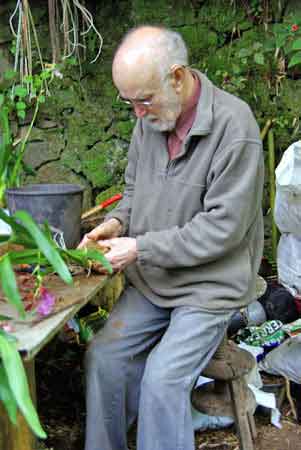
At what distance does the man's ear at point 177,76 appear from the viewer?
2226 millimetres

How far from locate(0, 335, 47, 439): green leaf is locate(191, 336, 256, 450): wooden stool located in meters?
1.13

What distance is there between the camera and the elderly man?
213 cm

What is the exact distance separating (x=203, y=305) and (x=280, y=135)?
76.4 inches

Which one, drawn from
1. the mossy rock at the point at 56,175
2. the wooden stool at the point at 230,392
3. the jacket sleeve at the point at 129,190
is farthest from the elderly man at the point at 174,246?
the mossy rock at the point at 56,175

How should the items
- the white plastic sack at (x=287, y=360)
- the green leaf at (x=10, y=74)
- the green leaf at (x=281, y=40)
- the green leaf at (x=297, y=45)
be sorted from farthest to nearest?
the green leaf at (x=10, y=74) → the green leaf at (x=281, y=40) → the green leaf at (x=297, y=45) → the white plastic sack at (x=287, y=360)

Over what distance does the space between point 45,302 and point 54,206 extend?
0.69 metres

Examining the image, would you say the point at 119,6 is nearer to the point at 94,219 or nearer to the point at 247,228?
the point at 94,219

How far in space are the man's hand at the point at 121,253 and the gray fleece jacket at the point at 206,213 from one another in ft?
0.09

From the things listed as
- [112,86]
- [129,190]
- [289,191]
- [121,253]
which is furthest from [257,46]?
[121,253]

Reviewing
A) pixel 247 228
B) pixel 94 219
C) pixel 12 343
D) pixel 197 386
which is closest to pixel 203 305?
pixel 247 228

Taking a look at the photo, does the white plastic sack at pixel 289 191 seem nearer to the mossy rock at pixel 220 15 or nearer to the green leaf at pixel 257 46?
the green leaf at pixel 257 46

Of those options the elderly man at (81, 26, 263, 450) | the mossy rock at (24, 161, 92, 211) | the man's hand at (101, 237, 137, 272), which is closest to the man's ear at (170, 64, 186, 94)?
the elderly man at (81, 26, 263, 450)

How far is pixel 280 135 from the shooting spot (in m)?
3.89

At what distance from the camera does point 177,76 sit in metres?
Result: 2.25
